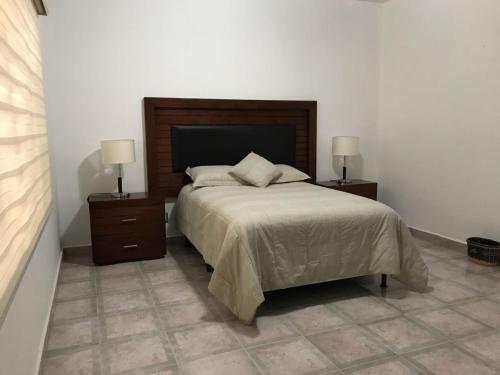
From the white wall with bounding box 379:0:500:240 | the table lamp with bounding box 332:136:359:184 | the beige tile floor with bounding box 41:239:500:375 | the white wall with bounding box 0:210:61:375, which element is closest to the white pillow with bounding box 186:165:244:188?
the beige tile floor with bounding box 41:239:500:375

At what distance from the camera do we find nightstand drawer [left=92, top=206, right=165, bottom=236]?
11.4 feet

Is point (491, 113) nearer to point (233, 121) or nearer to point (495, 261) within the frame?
point (495, 261)

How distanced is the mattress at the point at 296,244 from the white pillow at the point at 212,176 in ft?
2.15

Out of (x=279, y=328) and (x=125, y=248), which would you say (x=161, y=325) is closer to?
(x=279, y=328)

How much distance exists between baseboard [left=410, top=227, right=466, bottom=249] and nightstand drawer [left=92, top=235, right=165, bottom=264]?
9.01ft

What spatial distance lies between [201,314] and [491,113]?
2995mm

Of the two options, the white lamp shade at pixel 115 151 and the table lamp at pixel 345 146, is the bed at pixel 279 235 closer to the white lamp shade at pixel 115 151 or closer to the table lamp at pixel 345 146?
the white lamp shade at pixel 115 151

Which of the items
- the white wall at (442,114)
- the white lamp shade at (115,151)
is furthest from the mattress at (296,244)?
the white wall at (442,114)

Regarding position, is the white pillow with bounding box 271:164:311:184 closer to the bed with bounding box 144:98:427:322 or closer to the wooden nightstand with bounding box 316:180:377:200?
the bed with bounding box 144:98:427:322

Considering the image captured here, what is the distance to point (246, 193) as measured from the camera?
3318 millimetres

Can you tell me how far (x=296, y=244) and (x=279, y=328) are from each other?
0.54m

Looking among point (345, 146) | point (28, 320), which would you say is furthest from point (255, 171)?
point (28, 320)

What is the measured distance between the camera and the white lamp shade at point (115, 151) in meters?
3.50

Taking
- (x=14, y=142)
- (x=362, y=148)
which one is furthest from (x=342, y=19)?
(x=14, y=142)
